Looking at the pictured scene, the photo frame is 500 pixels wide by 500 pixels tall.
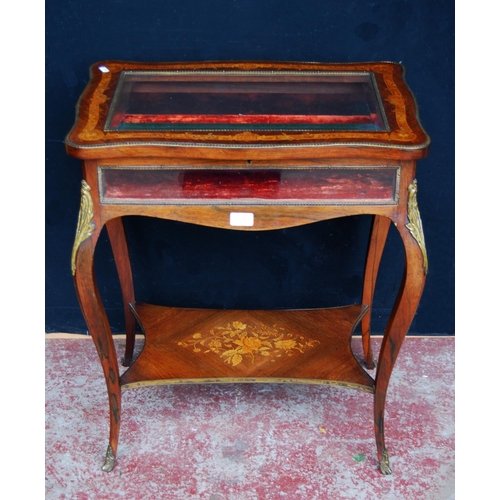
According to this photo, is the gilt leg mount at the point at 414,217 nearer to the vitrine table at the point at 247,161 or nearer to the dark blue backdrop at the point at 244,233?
the vitrine table at the point at 247,161

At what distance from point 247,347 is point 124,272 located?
0.54 meters

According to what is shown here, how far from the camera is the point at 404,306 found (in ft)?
7.22

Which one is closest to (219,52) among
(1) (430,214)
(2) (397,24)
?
(2) (397,24)

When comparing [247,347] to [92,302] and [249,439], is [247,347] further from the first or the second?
[92,302]

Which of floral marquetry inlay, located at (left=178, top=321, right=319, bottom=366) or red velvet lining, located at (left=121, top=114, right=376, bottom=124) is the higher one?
red velvet lining, located at (left=121, top=114, right=376, bottom=124)

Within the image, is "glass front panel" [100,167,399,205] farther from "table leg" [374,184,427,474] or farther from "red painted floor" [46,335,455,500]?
"red painted floor" [46,335,455,500]

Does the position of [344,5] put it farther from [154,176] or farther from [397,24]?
[154,176]

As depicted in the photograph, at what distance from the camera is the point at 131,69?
7.93ft

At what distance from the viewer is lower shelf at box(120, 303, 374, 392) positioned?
2502 millimetres

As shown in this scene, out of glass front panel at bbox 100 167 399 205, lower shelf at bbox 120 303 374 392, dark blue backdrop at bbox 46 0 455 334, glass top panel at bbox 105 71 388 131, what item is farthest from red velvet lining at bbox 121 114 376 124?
lower shelf at bbox 120 303 374 392

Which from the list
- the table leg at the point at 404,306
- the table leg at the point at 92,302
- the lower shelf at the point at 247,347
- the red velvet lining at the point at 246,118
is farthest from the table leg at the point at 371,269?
the table leg at the point at 92,302

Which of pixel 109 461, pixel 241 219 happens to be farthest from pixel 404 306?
pixel 109 461

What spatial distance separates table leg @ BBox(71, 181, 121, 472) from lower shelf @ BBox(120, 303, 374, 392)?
109mm

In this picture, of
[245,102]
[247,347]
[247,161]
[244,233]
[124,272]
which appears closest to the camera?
[247,161]
